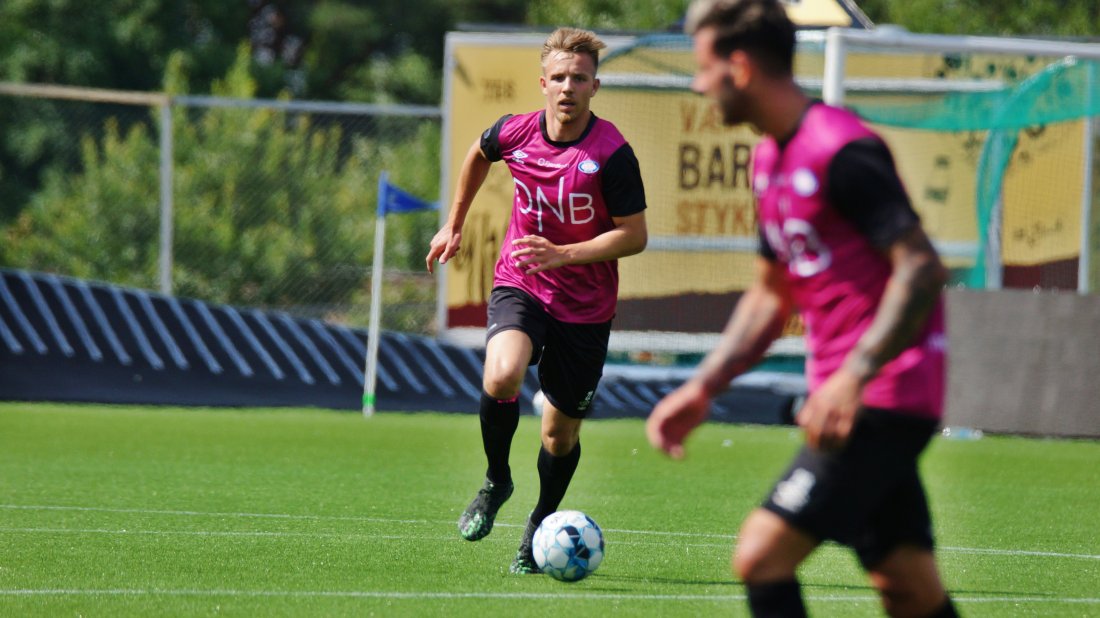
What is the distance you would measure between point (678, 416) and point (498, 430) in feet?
9.58

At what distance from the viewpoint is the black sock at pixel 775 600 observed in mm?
3760

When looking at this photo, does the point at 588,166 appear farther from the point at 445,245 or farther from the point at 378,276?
the point at 378,276

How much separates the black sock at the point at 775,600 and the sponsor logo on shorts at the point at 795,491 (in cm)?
20

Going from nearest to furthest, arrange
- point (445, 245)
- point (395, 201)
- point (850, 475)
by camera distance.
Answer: point (850, 475) → point (445, 245) → point (395, 201)

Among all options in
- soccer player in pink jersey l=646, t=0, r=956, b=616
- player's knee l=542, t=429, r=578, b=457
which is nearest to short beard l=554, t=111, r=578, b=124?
player's knee l=542, t=429, r=578, b=457

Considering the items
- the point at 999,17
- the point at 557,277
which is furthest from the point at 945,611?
the point at 999,17

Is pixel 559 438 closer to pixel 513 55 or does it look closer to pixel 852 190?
pixel 852 190

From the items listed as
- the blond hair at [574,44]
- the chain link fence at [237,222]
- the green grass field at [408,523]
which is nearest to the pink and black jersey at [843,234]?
the green grass field at [408,523]

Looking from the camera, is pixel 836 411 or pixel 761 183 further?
pixel 761 183

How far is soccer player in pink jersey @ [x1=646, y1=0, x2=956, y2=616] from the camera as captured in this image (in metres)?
3.59

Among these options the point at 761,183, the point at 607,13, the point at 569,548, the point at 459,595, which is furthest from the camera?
the point at 607,13

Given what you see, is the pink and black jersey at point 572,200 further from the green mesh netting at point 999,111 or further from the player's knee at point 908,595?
the green mesh netting at point 999,111

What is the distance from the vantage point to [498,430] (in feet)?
22.4

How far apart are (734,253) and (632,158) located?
10.4m
